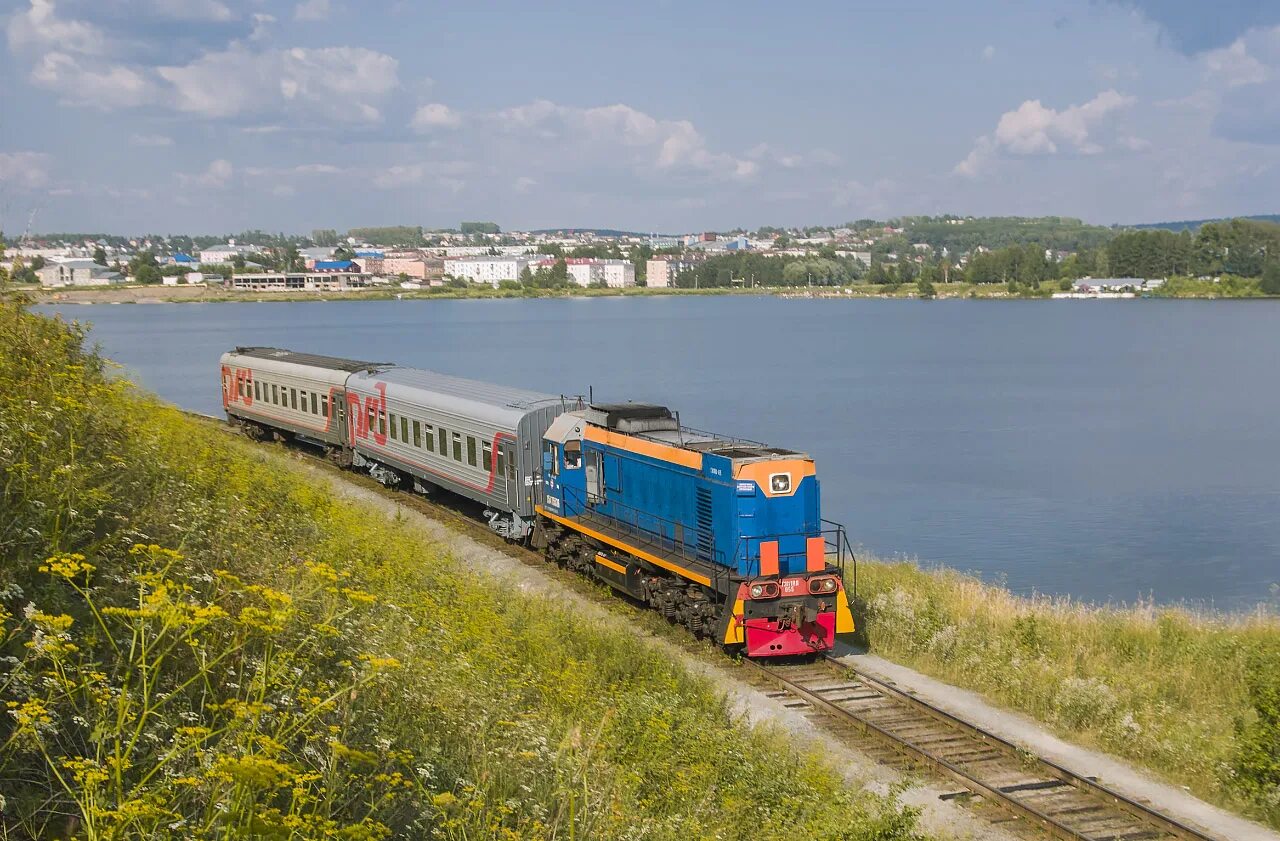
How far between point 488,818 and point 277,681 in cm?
177

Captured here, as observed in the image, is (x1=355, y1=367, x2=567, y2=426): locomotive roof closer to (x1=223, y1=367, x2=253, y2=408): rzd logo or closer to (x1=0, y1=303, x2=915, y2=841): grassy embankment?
(x1=0, y1=303, x2=915, y2=841): grassy embankment

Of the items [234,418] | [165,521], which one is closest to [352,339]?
[234,418]

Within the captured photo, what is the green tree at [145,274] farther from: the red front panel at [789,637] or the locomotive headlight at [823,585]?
the locomotive headlight at [823,585]

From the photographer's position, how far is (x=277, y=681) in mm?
7527

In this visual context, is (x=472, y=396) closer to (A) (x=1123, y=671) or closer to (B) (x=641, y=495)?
(B) (x=641, y=495)

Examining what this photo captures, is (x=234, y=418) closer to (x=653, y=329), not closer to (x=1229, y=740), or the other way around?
(x=1229, y=740)

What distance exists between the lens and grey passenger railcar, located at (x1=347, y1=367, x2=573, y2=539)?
23.5 metres

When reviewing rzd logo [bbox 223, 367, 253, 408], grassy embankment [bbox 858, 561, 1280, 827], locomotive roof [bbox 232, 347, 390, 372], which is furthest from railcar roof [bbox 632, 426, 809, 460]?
rzd logo [bbox 223, 367, 253, 408]

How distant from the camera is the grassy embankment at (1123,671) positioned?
13.1 meters

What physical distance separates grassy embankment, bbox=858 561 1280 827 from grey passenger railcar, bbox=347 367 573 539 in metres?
7.55

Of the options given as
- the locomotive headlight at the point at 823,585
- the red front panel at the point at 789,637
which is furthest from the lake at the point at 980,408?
the locomotive headlight at the point at 823,585

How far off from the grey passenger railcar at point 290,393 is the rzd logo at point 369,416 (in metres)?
0.50

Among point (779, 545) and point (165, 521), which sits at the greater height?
point (165, 521)

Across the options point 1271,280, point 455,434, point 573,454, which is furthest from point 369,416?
point 1271,280
